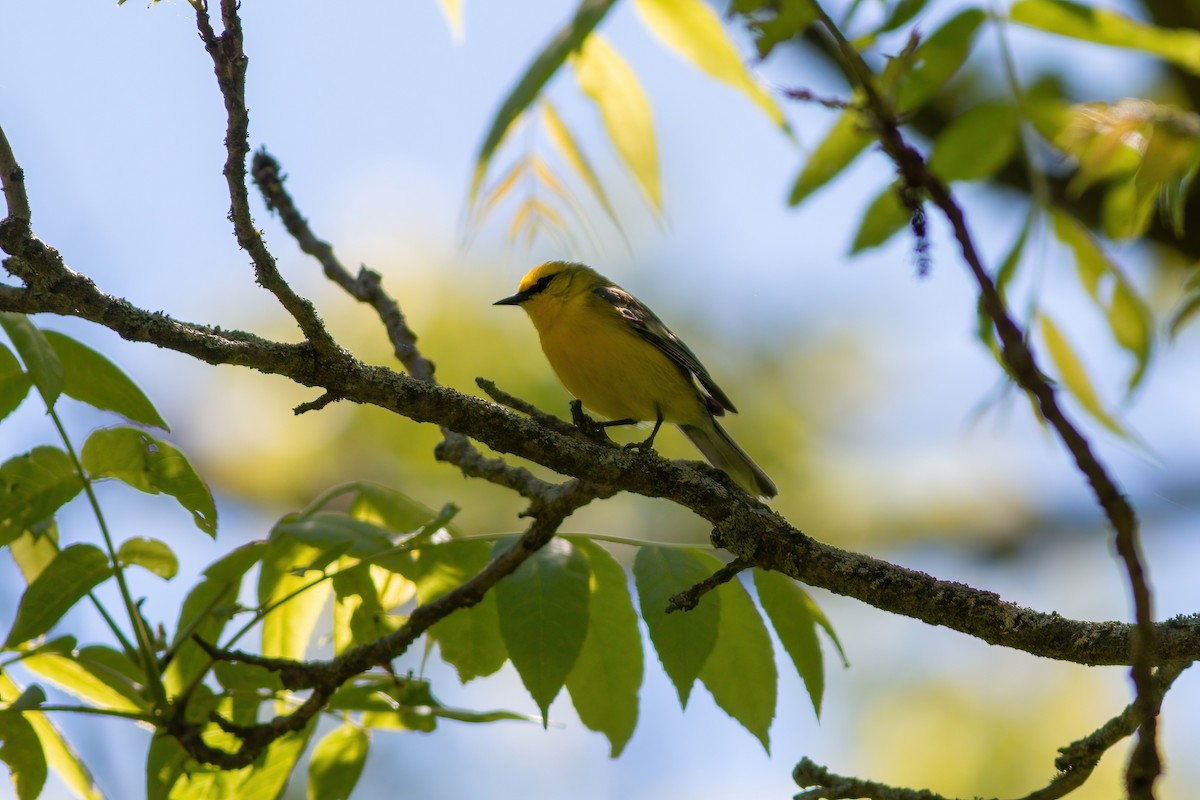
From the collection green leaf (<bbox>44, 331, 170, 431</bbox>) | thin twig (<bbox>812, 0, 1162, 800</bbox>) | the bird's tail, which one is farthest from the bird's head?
thin twig (<bbox>812, 0, 1162, 800</bbox>)

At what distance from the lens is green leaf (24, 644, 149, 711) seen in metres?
3.14

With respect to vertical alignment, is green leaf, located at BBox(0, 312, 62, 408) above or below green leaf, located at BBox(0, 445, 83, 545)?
above

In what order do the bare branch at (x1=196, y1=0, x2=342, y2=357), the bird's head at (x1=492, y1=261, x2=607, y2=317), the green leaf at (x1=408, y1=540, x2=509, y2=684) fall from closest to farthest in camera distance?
1. the bare branch at (x1=196, y1=0, x2=342, y2=357)
2. the green leaf at (x1=408, y1=540, x2=509, y2=684)
3. the bird's head at (x1=492, y1=261, x2=607, y2=317)

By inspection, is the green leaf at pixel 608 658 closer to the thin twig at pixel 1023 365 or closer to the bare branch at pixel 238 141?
the bare branch at pixel 238 141

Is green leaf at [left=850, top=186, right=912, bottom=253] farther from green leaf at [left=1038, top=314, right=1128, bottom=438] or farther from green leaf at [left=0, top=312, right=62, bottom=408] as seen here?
green leaf at [left=0, top=312, right=62, bottom=408]

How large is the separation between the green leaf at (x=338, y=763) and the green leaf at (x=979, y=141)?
289 cm

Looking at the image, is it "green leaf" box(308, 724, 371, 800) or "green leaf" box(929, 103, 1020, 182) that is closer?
"green leaf" box(308, 724, 371, 800)

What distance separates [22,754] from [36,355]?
1.10 m

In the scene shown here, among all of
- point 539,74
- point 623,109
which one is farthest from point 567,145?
point 539,74

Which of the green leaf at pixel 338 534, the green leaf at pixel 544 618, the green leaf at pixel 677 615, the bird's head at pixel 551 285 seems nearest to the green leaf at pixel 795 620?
the green leaf at pixel 677 615

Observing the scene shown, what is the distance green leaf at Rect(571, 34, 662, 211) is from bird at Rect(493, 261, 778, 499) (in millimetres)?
1863

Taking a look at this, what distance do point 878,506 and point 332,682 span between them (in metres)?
7.59

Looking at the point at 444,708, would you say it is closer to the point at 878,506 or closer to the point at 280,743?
the point at 280,743

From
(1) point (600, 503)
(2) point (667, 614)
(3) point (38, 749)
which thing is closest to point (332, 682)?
(3) point (38, 749)
